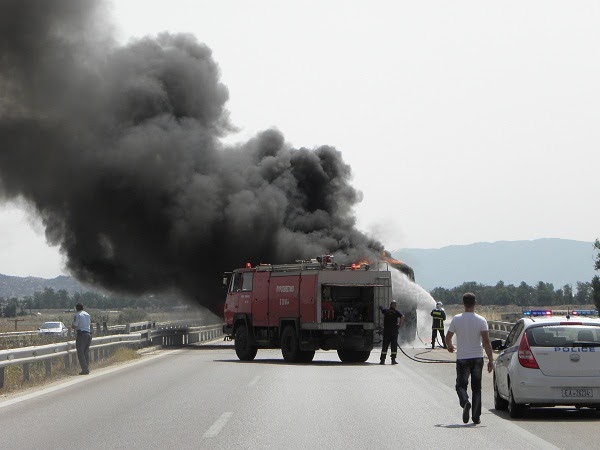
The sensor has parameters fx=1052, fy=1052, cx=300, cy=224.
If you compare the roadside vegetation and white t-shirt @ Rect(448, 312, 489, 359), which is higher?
white t-shirt @ Rect(448, 312, 489, 359)

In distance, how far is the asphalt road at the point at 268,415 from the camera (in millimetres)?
11438

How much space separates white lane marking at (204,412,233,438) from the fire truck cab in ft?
44.2

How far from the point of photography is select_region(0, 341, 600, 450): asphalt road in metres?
11.4

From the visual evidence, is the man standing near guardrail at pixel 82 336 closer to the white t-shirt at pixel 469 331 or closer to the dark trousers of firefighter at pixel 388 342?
the dark trousers of firefighter at pixel 388 342

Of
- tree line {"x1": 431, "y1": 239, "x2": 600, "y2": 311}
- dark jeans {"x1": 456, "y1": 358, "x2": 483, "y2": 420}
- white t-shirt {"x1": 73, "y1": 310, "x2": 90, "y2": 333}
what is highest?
tree line {"x1": 431, "y1": 239, "x2": 600, "y2": 311}

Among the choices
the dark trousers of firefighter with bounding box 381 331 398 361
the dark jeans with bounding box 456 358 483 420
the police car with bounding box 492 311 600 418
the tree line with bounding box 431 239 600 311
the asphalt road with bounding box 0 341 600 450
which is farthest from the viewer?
the tree line with bounding box 431 239 600 311

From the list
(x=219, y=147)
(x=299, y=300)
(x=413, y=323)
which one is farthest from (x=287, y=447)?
(x=219, y=147)

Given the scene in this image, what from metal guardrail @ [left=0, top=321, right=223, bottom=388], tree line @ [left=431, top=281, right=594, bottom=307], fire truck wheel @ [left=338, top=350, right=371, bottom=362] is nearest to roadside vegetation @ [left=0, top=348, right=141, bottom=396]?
metal guardrail @ [left=0, top=321, right=223, bottom=388]

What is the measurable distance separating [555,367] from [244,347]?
55.4ft

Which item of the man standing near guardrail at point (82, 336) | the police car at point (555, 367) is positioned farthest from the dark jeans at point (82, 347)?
the police car at point (555, 367)

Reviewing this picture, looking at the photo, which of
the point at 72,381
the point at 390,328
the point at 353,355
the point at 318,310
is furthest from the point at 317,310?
the point at 72,381

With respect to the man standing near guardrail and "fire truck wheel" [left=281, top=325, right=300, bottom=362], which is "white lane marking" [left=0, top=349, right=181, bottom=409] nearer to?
the man standing near guardrail

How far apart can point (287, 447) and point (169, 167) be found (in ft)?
150

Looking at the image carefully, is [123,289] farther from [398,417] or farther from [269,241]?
[398,417]
